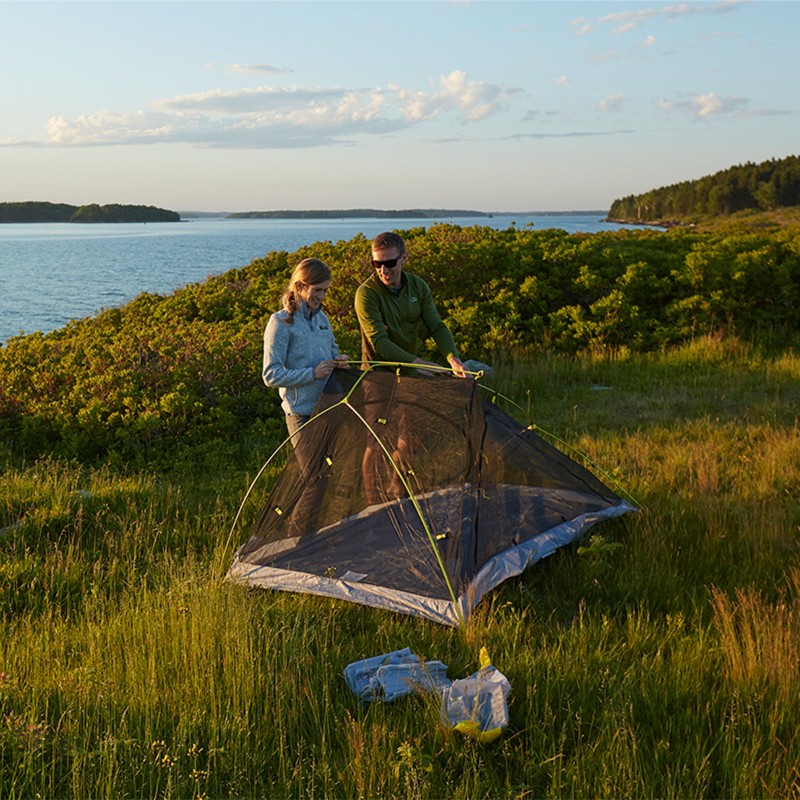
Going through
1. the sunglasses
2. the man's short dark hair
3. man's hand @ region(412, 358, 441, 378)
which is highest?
the man's short dark hair

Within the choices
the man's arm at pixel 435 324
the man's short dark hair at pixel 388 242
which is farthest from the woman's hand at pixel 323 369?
the man's arm at pixel 435 324

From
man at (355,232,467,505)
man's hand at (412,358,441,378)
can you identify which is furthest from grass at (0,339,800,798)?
man's hand at (412,358,441,378)

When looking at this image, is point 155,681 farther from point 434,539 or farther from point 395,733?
point 434,539

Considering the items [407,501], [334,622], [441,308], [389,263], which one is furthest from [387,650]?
[441,308]

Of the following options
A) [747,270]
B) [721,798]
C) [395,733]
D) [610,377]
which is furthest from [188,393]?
[747,270]

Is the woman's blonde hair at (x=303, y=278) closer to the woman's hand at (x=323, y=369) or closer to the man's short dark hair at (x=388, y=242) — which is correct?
the woman's hand at (x=323, y=369)

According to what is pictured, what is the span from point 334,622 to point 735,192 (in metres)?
133

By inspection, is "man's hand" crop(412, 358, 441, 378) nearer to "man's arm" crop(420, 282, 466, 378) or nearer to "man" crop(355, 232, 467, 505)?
"man" crop(355, 232, 467, 505)

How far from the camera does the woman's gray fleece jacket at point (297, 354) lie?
18.5 feet

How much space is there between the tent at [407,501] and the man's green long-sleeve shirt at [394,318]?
57 cm

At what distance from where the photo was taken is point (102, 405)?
9.28m

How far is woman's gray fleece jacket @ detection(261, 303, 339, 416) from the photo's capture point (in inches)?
222

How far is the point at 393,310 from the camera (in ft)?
20.9

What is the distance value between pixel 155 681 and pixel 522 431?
3.05 m
